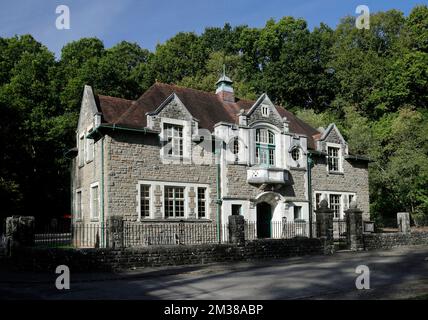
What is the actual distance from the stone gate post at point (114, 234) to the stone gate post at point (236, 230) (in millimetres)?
4504

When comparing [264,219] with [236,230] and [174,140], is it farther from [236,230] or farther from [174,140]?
[236,230]

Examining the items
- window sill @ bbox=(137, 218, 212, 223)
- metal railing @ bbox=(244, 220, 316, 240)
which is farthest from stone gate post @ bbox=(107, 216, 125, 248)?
metal railing @ bbox=(244, 220, 316, 240)

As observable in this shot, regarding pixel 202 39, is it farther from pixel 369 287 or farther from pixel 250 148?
pixel 369 287

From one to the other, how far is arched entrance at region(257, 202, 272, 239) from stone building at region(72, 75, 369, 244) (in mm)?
56

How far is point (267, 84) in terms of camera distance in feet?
180

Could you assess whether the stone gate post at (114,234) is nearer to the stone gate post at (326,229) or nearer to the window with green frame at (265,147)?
the stone gate post at (326,229)

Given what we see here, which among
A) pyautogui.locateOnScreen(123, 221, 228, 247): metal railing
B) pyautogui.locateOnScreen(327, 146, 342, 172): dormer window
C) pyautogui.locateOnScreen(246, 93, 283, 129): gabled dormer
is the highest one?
pyautogui.locateOnScreen(246, 93, 283, 129): gabled dormer

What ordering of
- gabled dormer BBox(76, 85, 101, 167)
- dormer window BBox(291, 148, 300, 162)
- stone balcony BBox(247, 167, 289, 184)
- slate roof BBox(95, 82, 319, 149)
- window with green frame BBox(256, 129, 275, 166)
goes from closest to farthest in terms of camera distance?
slate roof BBox(95, 82, 319, 149) < gabled dormer BBox(76, 85, 101, 167) < stone balcony BBox(247, 167, 289, 184) < window with green frame BBox(256, 129, 275, 166) < dormer window BBox(291, 148, 300, 162)

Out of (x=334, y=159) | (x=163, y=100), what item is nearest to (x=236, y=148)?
(x=163, y=100)

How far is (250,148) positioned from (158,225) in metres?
6.76

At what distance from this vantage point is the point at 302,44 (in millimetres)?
55281

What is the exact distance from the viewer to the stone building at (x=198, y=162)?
22672mm

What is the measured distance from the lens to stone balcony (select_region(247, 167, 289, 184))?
83.7 feet

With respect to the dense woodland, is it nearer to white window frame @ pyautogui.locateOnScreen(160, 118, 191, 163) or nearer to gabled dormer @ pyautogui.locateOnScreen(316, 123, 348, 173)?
gabled dormer @ pyautogui.locateOnScreen(316, 123, 348, 173)
